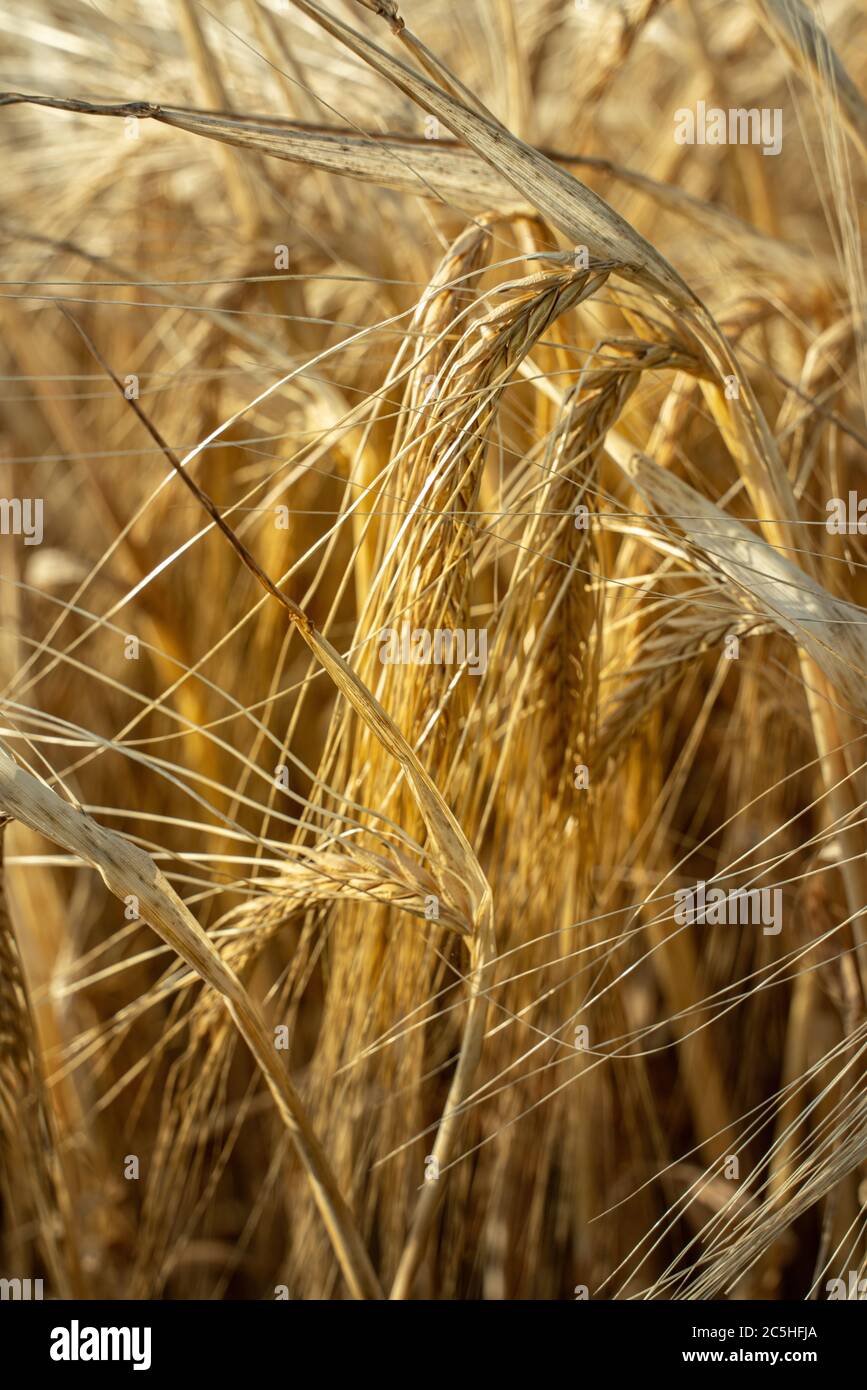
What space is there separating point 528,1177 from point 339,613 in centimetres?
48

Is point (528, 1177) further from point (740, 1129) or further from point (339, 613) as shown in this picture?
point (339, 613)

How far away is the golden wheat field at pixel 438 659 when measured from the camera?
1.35ft

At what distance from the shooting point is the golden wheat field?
16.2 inches

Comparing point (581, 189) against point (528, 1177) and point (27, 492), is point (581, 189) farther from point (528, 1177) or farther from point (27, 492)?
point (27, 492)

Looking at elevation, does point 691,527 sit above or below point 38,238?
below

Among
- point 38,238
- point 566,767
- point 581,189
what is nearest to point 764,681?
point 566,767

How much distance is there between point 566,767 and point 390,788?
0.32ft

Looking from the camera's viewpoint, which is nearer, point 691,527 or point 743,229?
point 691,527

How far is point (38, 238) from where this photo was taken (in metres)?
0.61

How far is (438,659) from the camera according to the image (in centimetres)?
44
